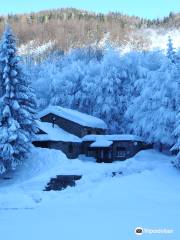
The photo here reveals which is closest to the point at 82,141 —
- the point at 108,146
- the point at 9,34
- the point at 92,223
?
the point at 108,146

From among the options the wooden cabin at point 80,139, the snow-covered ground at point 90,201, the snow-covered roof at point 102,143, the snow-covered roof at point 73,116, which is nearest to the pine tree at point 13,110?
the snow-covered ground at point 90,201

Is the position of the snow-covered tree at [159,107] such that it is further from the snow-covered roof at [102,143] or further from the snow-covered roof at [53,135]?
the snow-covered roof at [53,135]

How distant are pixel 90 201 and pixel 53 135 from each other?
21883mm

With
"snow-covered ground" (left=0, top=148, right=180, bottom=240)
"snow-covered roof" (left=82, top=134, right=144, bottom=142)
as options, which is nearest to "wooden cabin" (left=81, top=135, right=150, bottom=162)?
"snow-covered roof" (left=82, top=134, right=144, bottom=142)

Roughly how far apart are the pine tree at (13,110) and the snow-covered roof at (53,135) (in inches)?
199

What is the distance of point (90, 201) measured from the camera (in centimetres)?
3067

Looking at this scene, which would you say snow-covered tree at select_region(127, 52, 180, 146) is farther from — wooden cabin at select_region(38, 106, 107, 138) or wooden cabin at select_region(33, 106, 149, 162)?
wooden cabin at select_region(38, 106, 107, 138)

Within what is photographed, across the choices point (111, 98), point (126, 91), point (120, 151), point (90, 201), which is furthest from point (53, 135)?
point (90, 201)

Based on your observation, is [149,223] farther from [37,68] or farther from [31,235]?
[37,68]

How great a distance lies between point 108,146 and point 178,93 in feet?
30.8

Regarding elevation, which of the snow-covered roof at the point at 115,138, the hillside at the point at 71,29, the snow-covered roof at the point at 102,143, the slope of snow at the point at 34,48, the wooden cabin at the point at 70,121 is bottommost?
the snow-covered roof at the point at 102,143

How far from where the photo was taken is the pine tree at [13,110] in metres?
42.1

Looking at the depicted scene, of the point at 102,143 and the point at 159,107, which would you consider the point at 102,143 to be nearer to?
the point at 102,143

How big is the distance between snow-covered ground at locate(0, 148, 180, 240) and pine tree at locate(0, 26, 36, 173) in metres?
1.95
